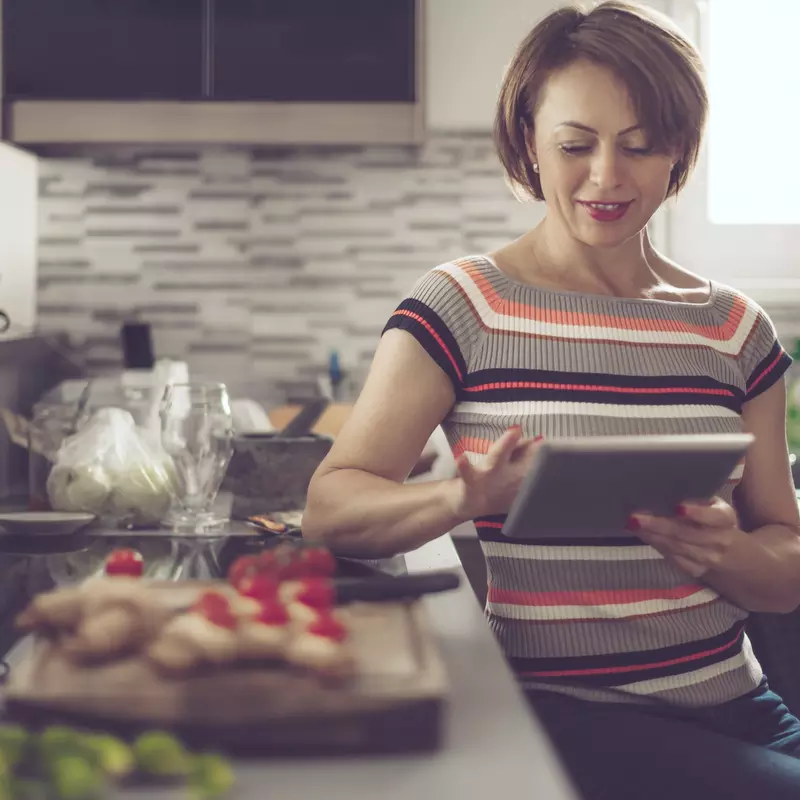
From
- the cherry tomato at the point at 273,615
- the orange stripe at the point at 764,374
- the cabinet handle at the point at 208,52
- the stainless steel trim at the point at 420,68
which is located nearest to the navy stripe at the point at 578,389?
the orange stripe at the point at 764,374

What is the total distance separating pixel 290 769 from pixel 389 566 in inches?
21.3

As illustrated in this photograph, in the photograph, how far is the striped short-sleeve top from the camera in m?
1.09

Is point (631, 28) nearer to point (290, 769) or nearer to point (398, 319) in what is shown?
point (398, 319)

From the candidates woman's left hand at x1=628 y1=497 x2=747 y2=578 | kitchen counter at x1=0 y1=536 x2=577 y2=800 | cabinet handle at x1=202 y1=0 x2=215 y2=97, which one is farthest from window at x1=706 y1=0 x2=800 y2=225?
kitchen counter at x1=0 y1=536 x2=577 y2=800

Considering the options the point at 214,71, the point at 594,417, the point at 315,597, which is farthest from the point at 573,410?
the point at 214,71

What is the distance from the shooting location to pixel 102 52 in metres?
2.08

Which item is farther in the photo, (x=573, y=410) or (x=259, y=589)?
(x=573, y=410)

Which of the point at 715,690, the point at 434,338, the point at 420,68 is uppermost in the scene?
the point at 420,68

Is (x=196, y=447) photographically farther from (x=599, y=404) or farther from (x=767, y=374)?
(x=767, y=374)

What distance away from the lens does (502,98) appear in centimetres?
131

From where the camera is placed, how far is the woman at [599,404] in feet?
3.50

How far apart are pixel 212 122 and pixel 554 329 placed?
44.7 inches

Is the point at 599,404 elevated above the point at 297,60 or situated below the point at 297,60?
below

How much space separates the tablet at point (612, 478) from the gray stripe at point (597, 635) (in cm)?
21
